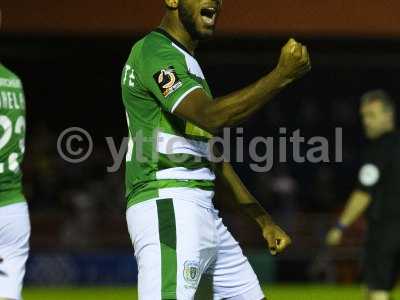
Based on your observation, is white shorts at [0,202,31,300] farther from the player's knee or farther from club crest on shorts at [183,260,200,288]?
the player's knee

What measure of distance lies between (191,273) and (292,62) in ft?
3.18

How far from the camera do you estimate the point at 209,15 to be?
442 centimetres

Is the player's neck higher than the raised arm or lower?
higher

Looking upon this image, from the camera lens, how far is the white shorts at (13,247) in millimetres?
5676

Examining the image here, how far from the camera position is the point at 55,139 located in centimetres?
1501

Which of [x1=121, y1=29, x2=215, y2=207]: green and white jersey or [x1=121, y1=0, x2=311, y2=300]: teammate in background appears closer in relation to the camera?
[x1=121, y1=0, x2=311, y2=300]: teammate in background

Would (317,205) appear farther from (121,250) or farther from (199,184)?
(199,184)

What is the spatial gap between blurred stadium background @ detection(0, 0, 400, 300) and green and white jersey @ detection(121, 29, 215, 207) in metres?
5.61

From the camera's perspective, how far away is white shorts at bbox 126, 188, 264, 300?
423 centimetres

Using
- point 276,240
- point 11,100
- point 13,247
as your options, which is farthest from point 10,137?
point 276,240

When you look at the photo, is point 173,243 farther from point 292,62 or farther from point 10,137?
point 10,137

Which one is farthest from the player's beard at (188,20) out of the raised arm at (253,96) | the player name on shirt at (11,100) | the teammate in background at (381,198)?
the teammate in background at (381,198)

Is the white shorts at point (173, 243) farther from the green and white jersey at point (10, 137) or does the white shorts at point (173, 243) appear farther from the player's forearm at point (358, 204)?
the player's forearm at point (358, 204)

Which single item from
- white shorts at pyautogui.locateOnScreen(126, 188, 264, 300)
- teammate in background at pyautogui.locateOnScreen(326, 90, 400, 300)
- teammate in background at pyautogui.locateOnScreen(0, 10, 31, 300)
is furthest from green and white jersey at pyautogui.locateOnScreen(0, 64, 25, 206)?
teammate in background at pyautogui.locateOnScreen(326, 90, 400, 300)
